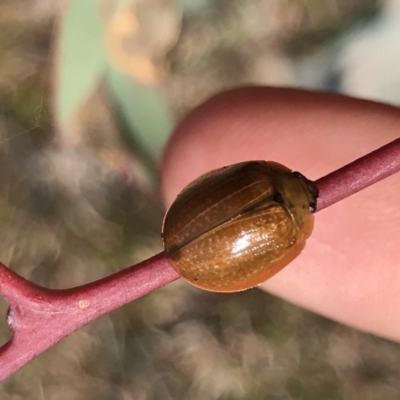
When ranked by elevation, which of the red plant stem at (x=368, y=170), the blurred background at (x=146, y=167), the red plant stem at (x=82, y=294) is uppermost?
the red plant stem at (x=368, y=170)

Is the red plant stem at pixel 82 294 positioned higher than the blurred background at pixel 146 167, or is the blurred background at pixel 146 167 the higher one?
the red plant stem at pixel 82 294

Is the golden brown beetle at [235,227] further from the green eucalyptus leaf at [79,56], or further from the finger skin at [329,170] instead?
the green eucalyptus leaf at [79,56]

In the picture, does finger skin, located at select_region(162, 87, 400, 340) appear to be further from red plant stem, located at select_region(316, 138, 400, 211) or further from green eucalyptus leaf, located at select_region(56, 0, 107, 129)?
red plant stem, located at select_region(316, 138, 400, 211)

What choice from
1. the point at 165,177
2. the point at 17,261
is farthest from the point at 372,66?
the point at 17,261

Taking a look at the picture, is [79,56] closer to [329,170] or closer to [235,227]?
[329,170]

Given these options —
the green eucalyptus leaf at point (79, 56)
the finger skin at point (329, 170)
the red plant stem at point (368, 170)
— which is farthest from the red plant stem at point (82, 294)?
the green eucalyptus leaf at point (79, 56)

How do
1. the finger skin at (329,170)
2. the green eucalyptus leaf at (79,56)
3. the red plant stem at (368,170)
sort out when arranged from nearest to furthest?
the red plant stem at (368,170), the finger skin at (329,170), the green eucalyptus leaf at (79,56)

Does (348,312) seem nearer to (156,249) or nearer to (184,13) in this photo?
(156,249)
